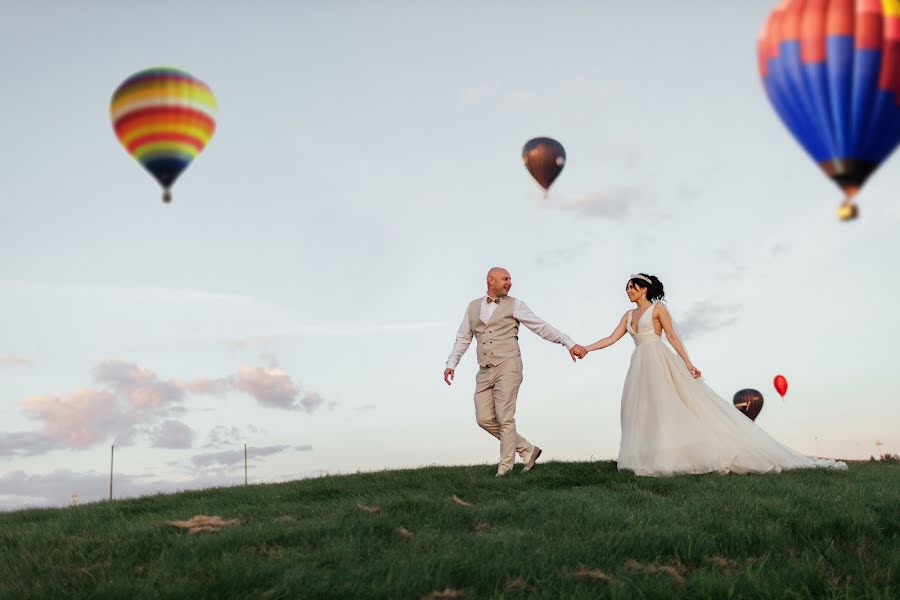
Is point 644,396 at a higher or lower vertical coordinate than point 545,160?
lower

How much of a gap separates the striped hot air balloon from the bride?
4905 millimetres

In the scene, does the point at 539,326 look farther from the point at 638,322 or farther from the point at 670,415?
the point at 670,415

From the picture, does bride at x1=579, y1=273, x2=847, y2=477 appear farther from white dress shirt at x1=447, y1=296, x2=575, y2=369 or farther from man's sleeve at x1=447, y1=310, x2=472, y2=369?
man's sleeve at x1=447, y1=310, x2=472, y2=369

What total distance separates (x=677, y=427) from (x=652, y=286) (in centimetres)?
245

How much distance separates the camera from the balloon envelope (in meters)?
24.3

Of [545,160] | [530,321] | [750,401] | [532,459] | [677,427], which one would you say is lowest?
[532,459]

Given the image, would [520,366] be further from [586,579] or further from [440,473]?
[586,579]

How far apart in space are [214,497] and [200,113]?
6555mm

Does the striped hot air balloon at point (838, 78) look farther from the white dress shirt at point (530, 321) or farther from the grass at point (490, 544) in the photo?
the white dress shirt at point (530, 321)

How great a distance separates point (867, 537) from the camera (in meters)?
8.93

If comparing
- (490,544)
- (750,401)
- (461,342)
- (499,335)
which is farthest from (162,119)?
(750,401)

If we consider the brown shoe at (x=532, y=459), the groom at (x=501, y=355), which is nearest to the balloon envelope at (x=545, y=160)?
the groom at (x=501, y=355)

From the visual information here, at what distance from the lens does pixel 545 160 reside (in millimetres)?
24312

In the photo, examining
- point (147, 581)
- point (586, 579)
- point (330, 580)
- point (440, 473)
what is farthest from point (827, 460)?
point (147, 581)
